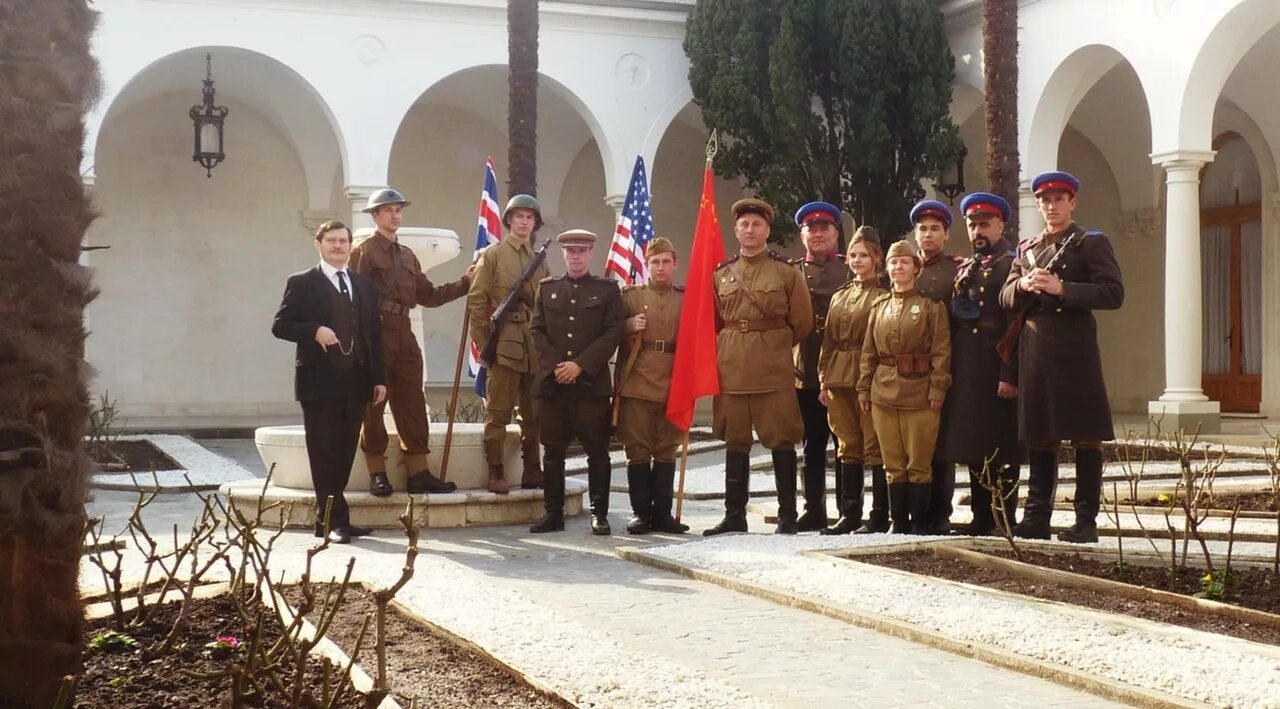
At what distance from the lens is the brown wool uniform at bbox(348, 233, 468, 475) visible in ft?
27.5

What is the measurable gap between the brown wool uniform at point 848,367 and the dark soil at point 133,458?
6.17 m

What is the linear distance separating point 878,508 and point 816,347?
1056 millimetres

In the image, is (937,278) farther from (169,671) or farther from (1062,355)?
(169,671)

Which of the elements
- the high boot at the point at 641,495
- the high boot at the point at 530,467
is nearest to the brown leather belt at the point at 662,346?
the high boot at the point at 641,495

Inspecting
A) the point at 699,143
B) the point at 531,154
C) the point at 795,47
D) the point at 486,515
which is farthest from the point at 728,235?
the point at 486,515

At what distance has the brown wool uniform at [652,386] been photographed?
7980 millimetres

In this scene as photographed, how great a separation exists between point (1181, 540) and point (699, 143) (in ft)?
53.5

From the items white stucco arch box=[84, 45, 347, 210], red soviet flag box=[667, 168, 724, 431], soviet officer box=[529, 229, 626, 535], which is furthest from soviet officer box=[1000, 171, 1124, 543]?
white stucco arch box=[84, 45, 347, 210]

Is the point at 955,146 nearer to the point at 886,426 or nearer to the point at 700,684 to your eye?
the point at 886,426

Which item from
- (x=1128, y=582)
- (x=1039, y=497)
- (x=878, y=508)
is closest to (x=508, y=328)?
(x=878, y=508)

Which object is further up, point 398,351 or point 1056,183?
point 1056,183

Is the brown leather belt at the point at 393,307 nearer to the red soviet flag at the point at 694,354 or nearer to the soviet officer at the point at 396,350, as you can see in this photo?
the soviet officer at the point at 396,350

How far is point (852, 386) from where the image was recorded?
297 inches

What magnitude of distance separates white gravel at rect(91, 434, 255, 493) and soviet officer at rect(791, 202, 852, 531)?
→ 4225 millimetres
